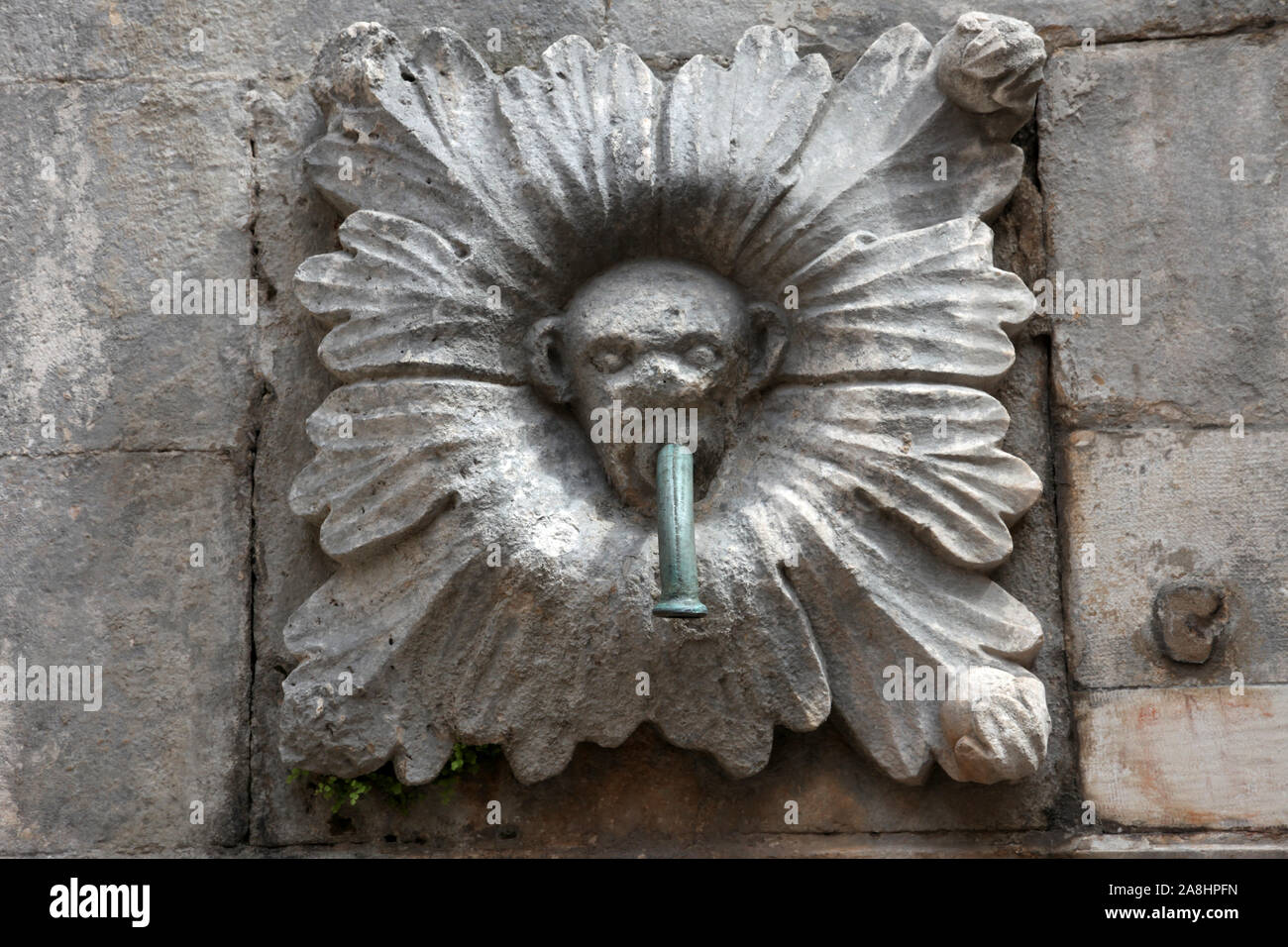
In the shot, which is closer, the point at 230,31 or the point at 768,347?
the point at 768,347

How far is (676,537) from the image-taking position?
9.82ft

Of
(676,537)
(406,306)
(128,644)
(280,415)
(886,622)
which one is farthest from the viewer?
(280,415)

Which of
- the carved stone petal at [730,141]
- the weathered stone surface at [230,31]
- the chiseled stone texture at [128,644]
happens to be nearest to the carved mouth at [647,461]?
the carved stone petal at [730,141]

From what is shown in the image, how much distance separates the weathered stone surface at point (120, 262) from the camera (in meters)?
3.52


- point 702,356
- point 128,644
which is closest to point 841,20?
point 702,356

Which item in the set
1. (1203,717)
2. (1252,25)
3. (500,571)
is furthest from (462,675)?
(1252,25)

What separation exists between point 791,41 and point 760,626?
4.35 feet

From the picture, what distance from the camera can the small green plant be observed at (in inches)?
128

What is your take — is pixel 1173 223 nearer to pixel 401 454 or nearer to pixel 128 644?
pixel 401 454

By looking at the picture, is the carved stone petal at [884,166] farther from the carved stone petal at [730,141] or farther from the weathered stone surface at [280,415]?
the weathered stone surface at [280,415]

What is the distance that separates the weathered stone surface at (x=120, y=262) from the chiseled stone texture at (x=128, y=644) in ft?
0.33

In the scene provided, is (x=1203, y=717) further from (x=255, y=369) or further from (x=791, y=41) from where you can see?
(x=255, y=369)

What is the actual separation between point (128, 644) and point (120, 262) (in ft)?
2.90

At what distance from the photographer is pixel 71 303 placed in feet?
11.7
